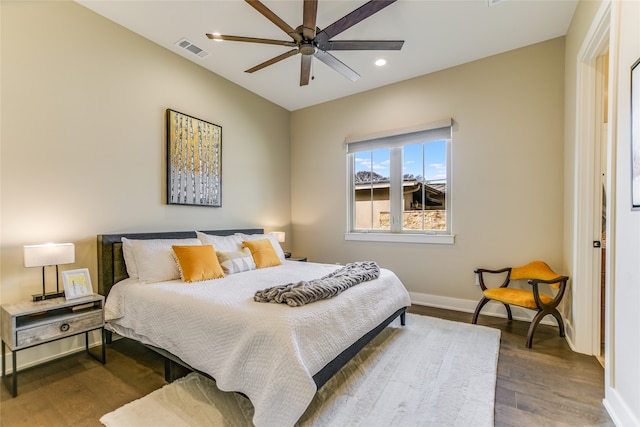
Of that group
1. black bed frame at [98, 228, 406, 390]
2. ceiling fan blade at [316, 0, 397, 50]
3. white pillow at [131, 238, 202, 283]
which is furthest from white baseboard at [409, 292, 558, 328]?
ceiling fan blade at [316, 0, 397, 50]

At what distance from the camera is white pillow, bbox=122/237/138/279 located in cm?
265

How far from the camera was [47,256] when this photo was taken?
2148mm

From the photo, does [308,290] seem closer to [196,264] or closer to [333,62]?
[196,264]

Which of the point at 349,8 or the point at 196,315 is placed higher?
the point at 349,8

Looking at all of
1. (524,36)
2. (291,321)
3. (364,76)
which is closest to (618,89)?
(524,36)

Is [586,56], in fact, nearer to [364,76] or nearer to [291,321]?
[364,76]

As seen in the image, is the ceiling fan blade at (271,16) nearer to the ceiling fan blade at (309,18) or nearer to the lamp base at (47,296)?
the ceiling fan blade at (309,18)

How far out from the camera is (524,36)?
3.07 meters

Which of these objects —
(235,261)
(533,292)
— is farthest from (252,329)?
(533,292)

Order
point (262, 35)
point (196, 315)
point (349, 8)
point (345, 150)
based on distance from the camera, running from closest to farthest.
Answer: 1. point (196, 315)
2. point (349, 8)
3. point (262, 35)
4. point (345, 150)

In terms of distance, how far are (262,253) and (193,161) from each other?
4.58ft

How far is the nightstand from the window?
10.5 ft

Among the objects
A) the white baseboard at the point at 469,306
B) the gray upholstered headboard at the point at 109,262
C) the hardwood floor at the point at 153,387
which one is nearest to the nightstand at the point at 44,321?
the hardwood floor at the point at 153,387

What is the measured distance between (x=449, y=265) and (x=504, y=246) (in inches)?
25.9
